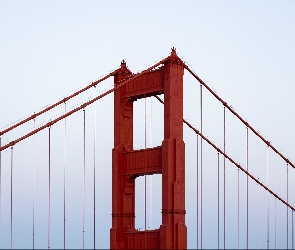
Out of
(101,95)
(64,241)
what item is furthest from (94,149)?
(64,241)

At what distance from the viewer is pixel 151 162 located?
41.2 metres

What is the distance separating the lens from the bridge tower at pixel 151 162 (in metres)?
39.9

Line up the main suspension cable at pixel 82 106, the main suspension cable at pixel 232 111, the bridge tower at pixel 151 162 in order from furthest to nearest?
the main suspension cable at pixel 232 111
the bridge tower at pixel 151 162
the main suspension cable at pixel 82 106

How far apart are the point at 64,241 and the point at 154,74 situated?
306 inches

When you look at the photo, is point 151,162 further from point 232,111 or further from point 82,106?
point 232,111

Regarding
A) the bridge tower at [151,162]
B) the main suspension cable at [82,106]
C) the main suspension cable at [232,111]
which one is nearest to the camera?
the main suspension cable at [82,106]

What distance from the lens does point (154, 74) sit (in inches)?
1634

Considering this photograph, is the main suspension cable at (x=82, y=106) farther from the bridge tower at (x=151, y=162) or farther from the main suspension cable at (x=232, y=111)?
the main suspension cable at (x=232, y=111)

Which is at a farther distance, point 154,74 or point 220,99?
point 220,99

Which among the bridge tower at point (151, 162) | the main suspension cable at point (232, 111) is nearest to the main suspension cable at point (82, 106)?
the bridge tower at point (151, 162)

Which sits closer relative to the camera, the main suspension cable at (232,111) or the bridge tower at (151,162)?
the bridge tower at (151,162)

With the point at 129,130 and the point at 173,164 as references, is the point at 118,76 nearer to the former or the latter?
the point at 129,130

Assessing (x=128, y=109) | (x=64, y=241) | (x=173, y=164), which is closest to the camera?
(x=64, y=241)

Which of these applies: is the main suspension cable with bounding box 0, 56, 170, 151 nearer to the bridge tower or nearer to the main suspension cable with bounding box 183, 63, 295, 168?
the bridge tower
